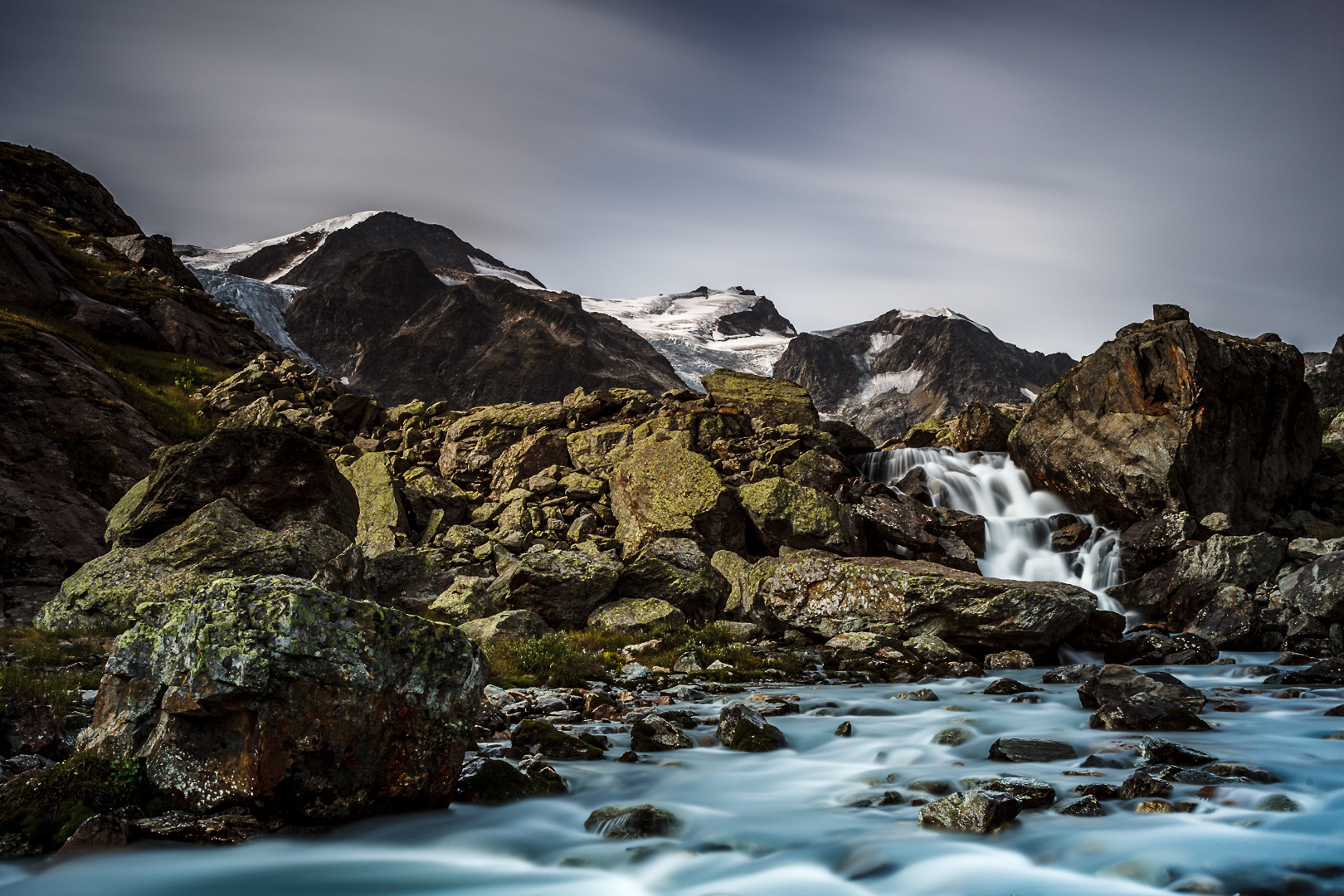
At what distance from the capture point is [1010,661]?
16.0 meters

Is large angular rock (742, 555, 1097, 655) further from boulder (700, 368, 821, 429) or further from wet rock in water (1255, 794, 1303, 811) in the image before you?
boulder (700, 368, 821, 429)

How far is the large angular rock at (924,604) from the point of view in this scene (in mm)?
16359

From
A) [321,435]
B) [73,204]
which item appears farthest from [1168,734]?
[73,204]

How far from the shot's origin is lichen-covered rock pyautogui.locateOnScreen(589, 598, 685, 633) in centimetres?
1745

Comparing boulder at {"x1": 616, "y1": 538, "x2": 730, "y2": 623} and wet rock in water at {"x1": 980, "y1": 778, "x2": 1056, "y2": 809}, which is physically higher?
boulder at {"x1": 616, "y1": 538, "x2": 730, "y2": 623}

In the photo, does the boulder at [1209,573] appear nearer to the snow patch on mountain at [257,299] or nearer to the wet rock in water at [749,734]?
the wet rock in water at [749,734]

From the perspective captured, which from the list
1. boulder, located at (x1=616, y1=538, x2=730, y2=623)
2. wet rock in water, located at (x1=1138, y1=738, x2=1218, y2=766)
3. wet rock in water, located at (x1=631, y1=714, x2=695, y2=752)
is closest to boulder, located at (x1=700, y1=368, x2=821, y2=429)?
boulder, located at (x1=616, y1=538, x2=730, y2=623)

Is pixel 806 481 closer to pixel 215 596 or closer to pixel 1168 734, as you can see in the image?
pixel 1168 734

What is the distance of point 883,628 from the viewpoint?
1697cm

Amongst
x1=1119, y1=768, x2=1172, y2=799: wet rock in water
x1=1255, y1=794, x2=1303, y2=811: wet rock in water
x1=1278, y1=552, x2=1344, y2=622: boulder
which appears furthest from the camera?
x1=1278, y1=552, x2=1344, y2=622: boulder

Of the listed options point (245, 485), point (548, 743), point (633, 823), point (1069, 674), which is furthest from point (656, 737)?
point (245, 485)

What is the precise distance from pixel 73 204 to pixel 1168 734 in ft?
271

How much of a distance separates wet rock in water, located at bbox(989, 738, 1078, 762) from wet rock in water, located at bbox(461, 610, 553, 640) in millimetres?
9473

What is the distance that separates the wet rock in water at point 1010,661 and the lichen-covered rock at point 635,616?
22.7 ft
